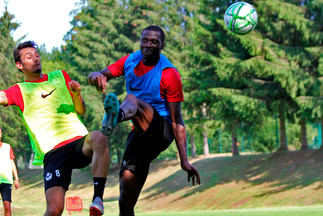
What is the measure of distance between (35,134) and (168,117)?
1525 mm

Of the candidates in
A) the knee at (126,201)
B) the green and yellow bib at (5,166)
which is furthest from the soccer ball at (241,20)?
the knee at (126,201)

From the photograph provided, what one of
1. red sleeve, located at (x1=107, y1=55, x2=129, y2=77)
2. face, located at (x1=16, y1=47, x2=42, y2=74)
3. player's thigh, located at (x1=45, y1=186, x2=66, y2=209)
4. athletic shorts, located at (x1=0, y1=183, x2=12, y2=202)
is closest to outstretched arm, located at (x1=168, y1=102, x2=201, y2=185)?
red sleeve, located at (x1=107, y1=55, x2=129, y2=77)

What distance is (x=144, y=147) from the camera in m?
5.56

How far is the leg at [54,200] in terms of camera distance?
5.09 metres

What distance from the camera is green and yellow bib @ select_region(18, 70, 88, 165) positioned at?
18.0 ft

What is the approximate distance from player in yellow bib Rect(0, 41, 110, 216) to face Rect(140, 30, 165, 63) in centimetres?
83

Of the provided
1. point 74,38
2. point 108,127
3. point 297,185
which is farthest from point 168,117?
point 74,38

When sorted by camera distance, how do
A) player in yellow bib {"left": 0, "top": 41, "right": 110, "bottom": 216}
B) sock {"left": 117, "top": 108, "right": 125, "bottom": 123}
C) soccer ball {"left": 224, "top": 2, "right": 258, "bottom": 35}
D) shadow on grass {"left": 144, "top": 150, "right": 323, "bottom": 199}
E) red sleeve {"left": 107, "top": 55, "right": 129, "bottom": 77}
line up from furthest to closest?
shadow on grass {"left": 144, "top": 150, "right": 323, "bottom": 199} < soccer ball {"left": 224, "top": 2, "right": 258, "bottom": 35} < red sleeve {"left": 107, "top": 55, "right": 129, "bottom": 77} < player in yellow bib {"left": 0, "top": 41, "right": 110, "bottom": 216} < sock {"left": 117, "top": 108, "right": 125, "bottom": 123}

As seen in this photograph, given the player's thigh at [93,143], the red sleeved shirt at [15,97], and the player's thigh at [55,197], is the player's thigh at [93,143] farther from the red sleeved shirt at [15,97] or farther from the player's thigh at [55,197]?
the red sleeved shirt at [15,97]

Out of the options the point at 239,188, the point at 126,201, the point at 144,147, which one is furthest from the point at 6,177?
the point at 239,188

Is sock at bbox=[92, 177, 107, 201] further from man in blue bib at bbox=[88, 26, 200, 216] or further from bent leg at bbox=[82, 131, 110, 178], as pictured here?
man in blue bib at bbox=[88, 26, 200, 216]

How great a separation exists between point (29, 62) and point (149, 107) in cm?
161

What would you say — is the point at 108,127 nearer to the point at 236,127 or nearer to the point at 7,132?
the point at 236,127

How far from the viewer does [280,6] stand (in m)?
22.8
